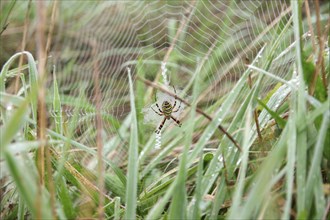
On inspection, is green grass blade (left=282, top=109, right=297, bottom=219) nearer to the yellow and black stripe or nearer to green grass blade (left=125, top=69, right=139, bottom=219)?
green grass blade (left=125, top=69, right=139, bottom=219)

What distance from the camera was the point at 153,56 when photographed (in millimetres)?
2570

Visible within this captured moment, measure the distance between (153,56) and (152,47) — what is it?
0.15 meters

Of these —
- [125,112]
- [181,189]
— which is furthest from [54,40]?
[181,189]

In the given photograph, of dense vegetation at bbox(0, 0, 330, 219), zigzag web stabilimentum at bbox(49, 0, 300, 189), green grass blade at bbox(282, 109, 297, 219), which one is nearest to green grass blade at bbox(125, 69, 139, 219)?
dense vegetation at bbox(0, 0, 330, 219)

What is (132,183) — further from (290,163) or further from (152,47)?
(152,47)

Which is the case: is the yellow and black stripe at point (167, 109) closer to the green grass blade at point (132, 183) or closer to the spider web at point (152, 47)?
the spider web at point (152, 47)

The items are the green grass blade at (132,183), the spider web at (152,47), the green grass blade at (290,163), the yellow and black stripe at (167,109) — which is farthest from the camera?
the spider web at (152,47)

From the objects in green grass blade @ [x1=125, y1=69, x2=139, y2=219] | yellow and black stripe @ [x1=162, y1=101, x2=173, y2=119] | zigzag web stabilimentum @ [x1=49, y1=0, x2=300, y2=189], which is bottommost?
green grass blade @ [x1=125, y1=69, x2=139, y2=219]

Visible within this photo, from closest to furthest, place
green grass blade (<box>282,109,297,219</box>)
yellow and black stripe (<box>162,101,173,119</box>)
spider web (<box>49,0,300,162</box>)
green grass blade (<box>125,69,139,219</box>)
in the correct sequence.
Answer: green grass blade (<box>282,109,297,219</box>), green grass blade (<box>125,69,139,219</box>), yellow and black stripe (<box>162,101,173,119</box>), spider web (<box>49,0,300,162</box>)

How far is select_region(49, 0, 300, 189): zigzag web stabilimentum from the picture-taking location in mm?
2004

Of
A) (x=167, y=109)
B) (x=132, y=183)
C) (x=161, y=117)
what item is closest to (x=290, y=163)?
(x=132, y=183)

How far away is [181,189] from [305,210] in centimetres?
20

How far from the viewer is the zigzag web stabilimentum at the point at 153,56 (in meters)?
2.00

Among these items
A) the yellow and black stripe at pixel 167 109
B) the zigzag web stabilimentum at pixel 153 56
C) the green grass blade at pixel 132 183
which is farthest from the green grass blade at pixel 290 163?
the zigzag web stabilimentum at pixel 153 56
